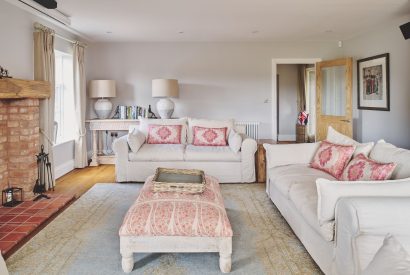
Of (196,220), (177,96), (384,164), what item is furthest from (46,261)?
(177,96)

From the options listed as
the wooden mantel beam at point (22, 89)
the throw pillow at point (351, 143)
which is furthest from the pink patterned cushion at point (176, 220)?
the wooden mantel beam at point (22, 89)

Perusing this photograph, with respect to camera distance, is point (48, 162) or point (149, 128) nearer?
point (48, 162)

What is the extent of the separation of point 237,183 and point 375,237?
3396 millimetres

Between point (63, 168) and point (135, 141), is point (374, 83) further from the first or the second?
point (63, 168)

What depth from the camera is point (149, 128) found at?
5793 millimetres

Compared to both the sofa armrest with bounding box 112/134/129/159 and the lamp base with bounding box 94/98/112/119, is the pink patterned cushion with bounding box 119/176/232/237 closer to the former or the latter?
the sofa armrest with bounding box 112/134/129/159

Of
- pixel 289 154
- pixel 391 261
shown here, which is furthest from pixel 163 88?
pixel 391 261

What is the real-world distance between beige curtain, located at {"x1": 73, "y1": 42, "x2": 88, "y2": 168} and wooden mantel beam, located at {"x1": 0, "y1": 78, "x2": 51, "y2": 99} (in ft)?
5.36

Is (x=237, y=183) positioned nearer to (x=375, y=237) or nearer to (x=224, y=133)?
(x=224, y=133)

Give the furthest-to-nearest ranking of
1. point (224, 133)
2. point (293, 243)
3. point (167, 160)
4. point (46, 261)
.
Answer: point (224, 133) < point (167, 160) < point (293, 243) < point (46, 261)

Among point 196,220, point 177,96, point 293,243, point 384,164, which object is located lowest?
point 293,243

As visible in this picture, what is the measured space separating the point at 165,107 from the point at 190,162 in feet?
6.36

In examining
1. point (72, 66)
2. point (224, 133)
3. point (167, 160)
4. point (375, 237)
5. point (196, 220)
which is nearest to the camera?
point (375, 237)

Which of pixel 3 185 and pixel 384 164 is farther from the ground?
pixel 384 164
